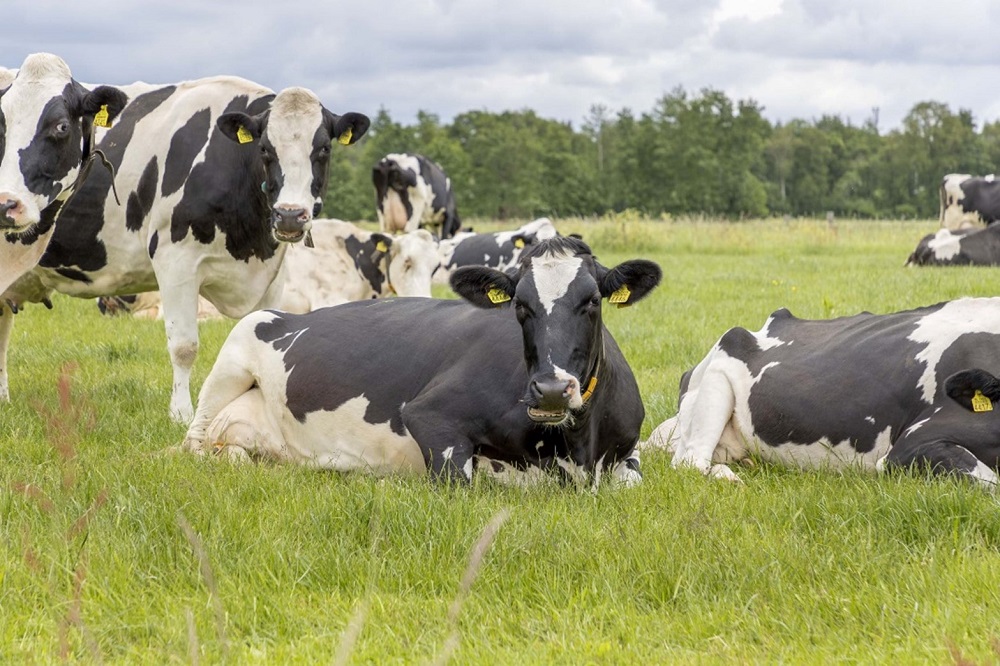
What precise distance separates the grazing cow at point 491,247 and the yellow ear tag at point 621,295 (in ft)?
41.9

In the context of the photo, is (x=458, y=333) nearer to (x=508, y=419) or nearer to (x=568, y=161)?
(x=508, y=419)

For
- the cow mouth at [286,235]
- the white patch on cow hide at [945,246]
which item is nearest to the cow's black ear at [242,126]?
the cow mouth at [286,235]

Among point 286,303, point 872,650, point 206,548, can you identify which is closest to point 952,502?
point 872,650

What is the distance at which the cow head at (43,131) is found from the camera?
6.98 m

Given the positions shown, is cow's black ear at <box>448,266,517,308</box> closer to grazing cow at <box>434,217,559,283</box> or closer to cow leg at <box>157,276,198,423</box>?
cow leg at <box>157,276,198,423</box>

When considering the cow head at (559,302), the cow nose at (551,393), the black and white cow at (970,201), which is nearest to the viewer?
the cow nose at (551,393)

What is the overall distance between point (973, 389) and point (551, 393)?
6.77 feet

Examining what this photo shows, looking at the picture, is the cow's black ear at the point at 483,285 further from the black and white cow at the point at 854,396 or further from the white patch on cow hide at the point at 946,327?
the white patch on cow hide at the point at 946,327

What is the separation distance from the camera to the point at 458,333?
19.9 ft

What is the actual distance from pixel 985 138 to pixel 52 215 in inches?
4423

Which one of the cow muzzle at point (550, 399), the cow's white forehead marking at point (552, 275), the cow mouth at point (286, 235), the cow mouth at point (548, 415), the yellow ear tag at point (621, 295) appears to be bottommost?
the cow mouth at point (548, 415)

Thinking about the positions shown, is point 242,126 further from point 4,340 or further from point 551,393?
point 551,393

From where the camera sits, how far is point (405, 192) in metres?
24.3

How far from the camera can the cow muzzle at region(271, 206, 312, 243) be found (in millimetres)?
7559
